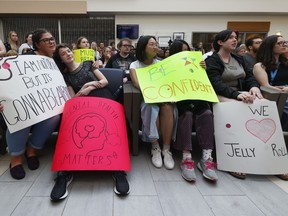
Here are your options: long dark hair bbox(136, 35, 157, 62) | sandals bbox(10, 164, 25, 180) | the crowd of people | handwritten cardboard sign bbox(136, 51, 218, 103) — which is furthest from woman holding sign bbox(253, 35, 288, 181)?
sandals bbox(10, 164, 25, 180)

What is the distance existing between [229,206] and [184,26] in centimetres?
878

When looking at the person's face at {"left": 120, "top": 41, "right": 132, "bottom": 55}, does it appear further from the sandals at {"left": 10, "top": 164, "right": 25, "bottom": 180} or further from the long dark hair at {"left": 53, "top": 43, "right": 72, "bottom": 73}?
the sandals at {"left": 10, "top": 164, "right": 25, "bottom": 180}

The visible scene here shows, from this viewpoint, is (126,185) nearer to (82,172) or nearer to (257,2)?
(82,172)

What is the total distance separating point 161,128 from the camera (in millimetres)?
1860

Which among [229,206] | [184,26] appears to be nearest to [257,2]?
[184,26]

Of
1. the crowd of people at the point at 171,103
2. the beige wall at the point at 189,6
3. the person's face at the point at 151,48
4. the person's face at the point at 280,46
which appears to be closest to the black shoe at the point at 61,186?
the crowd of people at the point at 171,103

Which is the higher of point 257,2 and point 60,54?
point 257,2

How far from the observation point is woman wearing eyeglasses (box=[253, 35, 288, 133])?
2125mm

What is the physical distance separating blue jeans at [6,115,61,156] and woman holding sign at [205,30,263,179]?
1.33 meters

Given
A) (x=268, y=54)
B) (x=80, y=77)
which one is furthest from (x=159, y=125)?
(x=268, y=54)

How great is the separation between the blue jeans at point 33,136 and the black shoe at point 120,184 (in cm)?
62

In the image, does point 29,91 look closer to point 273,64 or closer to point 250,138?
point 250,138

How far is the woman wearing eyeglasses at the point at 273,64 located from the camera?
2.12m

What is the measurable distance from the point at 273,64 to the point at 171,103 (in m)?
1.12
